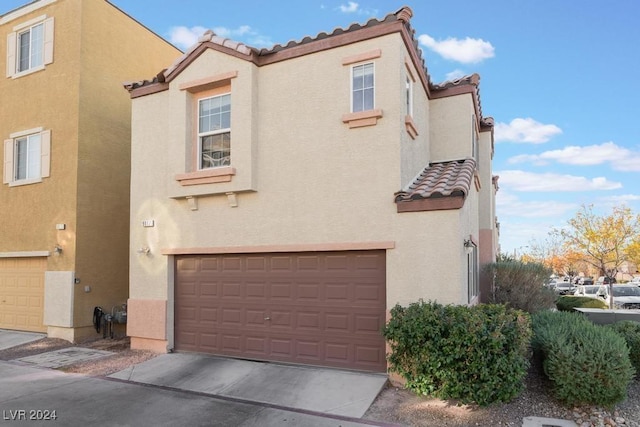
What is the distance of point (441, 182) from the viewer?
8203 millimetres

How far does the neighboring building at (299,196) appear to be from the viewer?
25.7 feet

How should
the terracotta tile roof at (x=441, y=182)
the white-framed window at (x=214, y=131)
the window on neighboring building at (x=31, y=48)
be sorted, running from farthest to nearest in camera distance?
the window on neighboring building at (x=31, y=48), the white-framed window at (x=214, y=131), the terracotta tile roof at (x=441, y=182)

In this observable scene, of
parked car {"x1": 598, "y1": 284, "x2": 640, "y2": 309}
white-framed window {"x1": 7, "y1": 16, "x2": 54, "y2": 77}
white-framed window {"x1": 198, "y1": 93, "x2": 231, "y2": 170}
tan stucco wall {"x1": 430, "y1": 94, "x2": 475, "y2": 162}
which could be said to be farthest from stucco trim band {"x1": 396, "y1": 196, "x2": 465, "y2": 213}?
parked car {"x1": 598, "y1": 284, "x2": 640, "y2": 309}

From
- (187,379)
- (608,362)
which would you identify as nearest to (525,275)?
(608,362)

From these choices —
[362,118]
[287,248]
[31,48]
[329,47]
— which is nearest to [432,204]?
[362,118]

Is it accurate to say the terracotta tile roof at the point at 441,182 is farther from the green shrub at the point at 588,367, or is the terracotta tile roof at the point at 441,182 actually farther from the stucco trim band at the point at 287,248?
the green shrub at the point at 588,367

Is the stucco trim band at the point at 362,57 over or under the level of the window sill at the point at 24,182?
over

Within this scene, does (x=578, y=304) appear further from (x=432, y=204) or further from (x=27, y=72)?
(x=27, y=72)

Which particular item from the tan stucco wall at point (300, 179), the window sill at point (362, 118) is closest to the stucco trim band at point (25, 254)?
the tan stucco wall at point (300, 179)

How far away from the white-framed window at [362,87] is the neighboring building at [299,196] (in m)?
0.03

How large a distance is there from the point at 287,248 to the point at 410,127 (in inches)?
133

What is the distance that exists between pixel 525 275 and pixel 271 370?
7173mm

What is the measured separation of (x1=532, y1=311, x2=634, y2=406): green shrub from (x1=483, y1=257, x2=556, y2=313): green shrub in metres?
4.85

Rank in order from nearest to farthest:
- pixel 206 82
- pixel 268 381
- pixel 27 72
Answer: pixel 268 381
pixel 206 82
pixel 27 72
